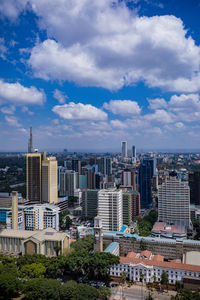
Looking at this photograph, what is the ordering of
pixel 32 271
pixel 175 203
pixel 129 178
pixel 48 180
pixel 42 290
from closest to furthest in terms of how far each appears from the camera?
1. pixel 42 290
2. pixel 32 271
3. pixel 175 203
4. pixel 48 180
5. pixel 129 178

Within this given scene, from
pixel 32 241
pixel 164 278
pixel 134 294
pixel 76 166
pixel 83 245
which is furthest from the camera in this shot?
pixel 76 166

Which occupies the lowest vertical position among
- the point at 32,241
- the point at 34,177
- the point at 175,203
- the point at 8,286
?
the point at 8,286

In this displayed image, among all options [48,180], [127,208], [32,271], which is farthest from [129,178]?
[32,271]

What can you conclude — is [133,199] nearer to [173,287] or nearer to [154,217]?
[154,217]

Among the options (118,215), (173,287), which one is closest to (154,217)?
(118,215)

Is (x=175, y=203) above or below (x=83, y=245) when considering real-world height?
above

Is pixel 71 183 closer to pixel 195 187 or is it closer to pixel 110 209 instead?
pixel 195 187

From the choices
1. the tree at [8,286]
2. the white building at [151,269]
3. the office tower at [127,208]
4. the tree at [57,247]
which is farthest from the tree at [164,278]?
the office tower at [127,208]
